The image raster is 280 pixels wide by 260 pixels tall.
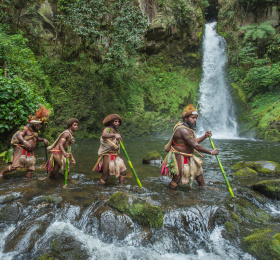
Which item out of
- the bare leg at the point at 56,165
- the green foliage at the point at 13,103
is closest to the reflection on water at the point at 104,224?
the bare leg at the point at 56,165

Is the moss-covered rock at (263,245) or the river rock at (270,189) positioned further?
the river rock at (270,189)

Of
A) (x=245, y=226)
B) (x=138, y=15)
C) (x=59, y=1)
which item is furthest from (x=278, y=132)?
(x=59, y=1)

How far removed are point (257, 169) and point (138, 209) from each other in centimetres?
504

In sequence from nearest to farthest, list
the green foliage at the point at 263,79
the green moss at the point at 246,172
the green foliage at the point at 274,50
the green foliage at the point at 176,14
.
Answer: the green moss at the point at 246,172, the green foliage at the point at 263,79, the green foliage at the point at 274,50, the green foliage at the point at 176,14

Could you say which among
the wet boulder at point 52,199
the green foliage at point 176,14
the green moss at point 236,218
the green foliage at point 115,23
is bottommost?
the green moss at point 236,218

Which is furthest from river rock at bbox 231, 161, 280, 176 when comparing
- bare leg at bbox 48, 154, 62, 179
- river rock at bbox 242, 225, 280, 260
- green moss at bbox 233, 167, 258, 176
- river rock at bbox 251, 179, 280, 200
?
bare leg at bbox 48, 154, 62, 179

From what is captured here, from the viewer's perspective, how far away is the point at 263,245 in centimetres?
303

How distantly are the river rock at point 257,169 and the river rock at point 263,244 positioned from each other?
3519 mm

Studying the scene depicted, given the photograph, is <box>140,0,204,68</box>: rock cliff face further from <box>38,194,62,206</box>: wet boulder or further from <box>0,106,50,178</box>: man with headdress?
<box>38,194,62,206</box>: wet boulder

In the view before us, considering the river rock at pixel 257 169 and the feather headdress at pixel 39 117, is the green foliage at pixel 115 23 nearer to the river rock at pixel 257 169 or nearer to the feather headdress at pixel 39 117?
the feather headdress at pixel 39 117

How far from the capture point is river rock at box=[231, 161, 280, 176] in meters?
6.72

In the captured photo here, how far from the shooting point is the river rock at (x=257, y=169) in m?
6.72

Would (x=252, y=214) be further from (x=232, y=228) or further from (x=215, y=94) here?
(x=215, y=94)

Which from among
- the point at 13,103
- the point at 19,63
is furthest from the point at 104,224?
the point at 19,63
